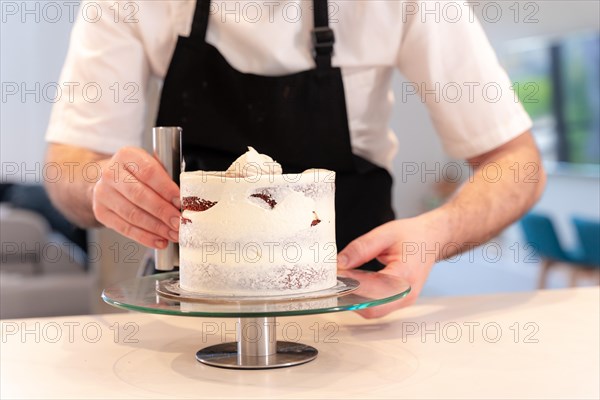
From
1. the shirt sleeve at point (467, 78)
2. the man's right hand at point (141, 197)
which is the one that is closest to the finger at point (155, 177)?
the man's right hand at point (141, 197)

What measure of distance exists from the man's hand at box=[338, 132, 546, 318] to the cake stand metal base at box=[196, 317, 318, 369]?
16 centimetres

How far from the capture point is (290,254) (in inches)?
32.0

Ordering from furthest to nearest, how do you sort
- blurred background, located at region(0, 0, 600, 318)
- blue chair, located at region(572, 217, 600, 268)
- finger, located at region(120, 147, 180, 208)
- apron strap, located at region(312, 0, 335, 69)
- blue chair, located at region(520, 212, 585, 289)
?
1. blue chair, located at region(520, 212, 585, 289)
2. blue chair, located at region(572, 217, 600, 268)
3. blurred background, located at region(0, 0, 600, 318)
4. apron strap, located at region(312, 0, 335, 69)
5. finger, located at region(120, 147, 180, 208)

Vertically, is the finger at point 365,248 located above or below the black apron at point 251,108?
below

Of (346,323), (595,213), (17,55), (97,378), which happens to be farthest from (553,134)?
(97,378)

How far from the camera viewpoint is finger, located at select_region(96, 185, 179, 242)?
992mm

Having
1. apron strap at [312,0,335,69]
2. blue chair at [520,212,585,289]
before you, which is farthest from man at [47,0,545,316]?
blue chair at [520,212,585,289]

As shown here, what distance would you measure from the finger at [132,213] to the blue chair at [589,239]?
12.3 ft

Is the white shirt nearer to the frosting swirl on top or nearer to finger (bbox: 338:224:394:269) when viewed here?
finger (bbox: 338:224:394:269)

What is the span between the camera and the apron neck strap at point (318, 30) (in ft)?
4.48

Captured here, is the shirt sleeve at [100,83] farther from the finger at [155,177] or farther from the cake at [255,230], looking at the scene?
the cake at [255,230]

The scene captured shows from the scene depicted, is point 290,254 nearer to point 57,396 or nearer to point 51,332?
point 57,396

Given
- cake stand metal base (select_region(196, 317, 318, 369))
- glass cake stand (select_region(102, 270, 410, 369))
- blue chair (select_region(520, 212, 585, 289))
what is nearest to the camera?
glass cake stand (select_region(102, 270, 410, 369))

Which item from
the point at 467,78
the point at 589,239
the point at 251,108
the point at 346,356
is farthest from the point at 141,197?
the point at 589,239
